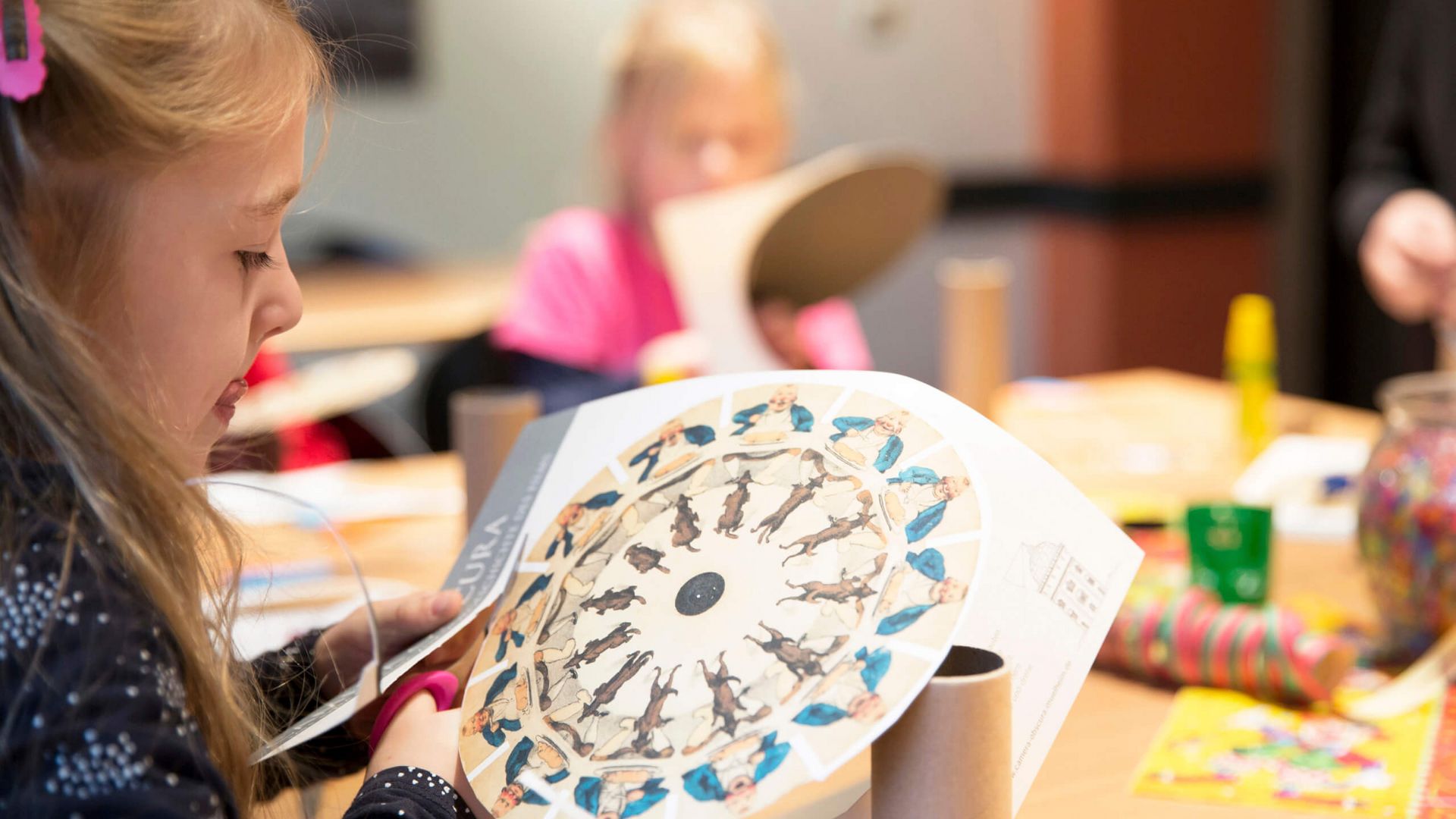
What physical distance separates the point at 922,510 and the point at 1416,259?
0.98m

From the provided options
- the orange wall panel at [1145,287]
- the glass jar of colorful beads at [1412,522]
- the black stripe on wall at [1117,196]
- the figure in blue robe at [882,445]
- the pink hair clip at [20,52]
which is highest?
the pink hair clip at [20,52]

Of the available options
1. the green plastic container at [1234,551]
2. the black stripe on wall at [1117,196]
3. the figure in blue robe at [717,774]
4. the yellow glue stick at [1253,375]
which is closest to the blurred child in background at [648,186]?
the yellow glue stick at [1253,375]

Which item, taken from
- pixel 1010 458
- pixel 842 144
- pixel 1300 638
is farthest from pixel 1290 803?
pixel 842 144

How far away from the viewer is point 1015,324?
3.36 metres

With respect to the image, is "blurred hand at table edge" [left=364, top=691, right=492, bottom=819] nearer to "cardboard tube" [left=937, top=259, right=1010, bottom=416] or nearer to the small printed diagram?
the small printed diagram

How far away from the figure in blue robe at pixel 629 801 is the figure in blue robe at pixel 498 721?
5cm

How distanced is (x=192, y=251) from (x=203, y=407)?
0.06 meters

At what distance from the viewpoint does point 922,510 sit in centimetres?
48

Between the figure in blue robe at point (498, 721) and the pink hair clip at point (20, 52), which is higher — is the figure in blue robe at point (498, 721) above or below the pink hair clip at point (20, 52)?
below

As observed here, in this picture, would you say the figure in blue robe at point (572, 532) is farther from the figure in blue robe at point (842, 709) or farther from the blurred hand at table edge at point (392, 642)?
the figure in blue robe at point (842, 709)

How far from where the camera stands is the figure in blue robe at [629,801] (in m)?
0.43

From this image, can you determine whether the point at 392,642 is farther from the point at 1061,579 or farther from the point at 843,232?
the point at 843,232

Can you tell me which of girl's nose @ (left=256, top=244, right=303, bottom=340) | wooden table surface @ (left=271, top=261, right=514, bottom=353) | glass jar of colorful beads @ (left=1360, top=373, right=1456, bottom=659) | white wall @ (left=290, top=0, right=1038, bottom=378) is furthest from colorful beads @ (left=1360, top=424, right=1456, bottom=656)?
white wall @ (left=290, top=0, right=1038, bottom=378)

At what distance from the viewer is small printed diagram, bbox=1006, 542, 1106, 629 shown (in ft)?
1.52
